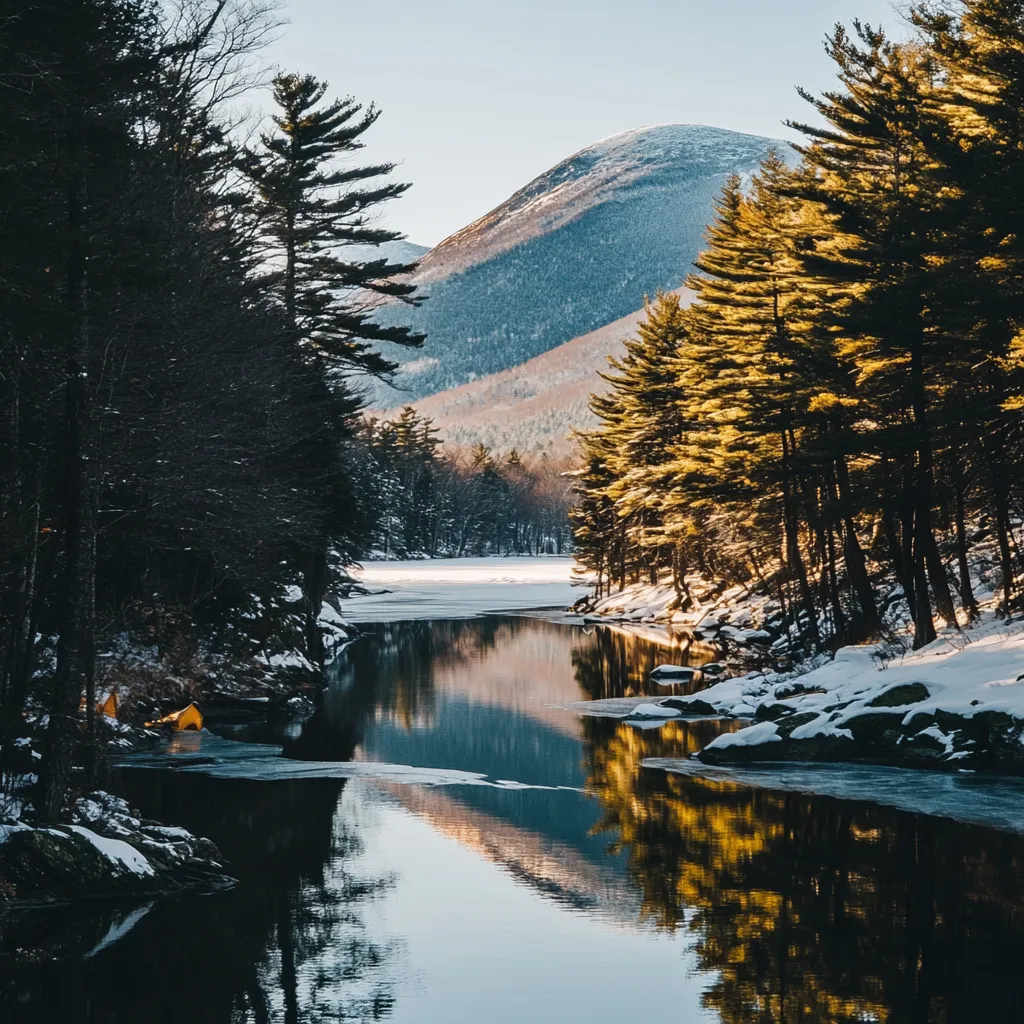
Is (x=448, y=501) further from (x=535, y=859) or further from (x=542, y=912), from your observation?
(x=542, y=912)

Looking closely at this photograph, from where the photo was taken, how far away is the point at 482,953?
40.0 ft

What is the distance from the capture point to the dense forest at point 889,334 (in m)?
21.2

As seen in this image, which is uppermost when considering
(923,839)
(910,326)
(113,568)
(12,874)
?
(910,326)

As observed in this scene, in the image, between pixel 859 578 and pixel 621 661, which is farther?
pixel 621 661

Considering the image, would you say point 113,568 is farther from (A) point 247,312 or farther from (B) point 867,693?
(B) point 867,693

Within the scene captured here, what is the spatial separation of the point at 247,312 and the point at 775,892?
59.0 ft

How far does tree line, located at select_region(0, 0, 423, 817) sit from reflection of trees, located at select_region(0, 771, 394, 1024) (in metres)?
2.30

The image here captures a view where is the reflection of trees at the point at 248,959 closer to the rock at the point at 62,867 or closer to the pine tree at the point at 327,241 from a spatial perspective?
the rock at the point at 62,867

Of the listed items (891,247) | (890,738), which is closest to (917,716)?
(890,738)

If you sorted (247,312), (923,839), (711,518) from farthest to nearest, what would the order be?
1. (711,518)
2. (247,312)
3. (923,839)

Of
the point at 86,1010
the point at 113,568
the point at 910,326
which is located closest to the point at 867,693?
Result: the point at 910,326

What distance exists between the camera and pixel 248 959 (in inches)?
466

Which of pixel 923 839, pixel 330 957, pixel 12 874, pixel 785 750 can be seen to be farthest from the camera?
pixel 785 750

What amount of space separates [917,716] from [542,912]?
1068cm
